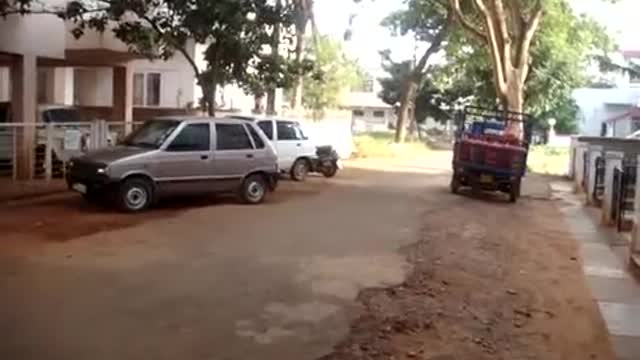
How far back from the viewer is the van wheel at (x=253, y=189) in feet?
57.6

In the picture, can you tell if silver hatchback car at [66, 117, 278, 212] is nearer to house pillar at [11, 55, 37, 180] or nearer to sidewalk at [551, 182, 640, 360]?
house pillar at [11, 55, 37, 180]

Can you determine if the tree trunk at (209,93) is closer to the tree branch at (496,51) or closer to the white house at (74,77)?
the white house at (74,77)

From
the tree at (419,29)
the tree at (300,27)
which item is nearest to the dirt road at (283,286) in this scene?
the tree at (300,27)

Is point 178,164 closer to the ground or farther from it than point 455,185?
farther from it

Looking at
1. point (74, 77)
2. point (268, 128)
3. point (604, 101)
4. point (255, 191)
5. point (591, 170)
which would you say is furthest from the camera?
point (604, 101)

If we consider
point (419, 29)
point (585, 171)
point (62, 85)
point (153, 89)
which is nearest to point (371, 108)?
point (419, 29)

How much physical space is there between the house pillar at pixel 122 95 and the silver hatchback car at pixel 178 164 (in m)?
9.19

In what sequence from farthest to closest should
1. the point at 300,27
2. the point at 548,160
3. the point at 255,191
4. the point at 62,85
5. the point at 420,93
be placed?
the point at 420,93 < the point at 548,160 < the point at 62,85 < the point at 300,27 < the point at 255,191

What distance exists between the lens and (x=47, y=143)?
1894 centimetres

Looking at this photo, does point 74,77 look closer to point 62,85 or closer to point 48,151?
point 62,85

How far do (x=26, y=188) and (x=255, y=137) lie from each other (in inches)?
183

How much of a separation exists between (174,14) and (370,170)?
11642mm

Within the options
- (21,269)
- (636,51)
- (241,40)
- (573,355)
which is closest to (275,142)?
(241,40)

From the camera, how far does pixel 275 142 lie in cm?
2353
